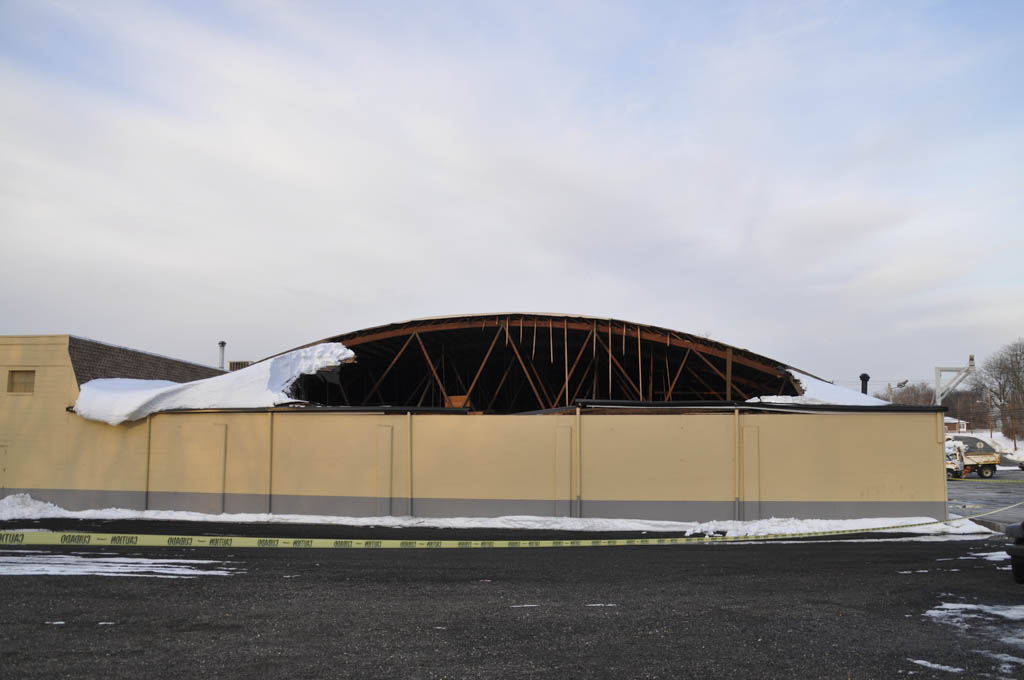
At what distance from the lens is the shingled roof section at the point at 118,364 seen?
914 inches

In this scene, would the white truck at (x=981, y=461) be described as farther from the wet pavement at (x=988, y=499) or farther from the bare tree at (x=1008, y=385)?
the bare tree at (x=1008, y=385)

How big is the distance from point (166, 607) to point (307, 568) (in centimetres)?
322

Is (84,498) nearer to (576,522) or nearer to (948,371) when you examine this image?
(576,522)

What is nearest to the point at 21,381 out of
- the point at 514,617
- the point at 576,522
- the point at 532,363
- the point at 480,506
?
the point at 480,506

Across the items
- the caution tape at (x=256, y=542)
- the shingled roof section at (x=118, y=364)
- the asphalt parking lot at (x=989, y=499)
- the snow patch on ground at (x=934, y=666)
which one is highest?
the shingled roof section at (x=118, y=364)

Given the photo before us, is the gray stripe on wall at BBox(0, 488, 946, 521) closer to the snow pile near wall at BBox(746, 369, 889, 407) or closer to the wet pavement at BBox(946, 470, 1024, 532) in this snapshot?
the wet pavement at BBox(946, 470, 1024, 532)

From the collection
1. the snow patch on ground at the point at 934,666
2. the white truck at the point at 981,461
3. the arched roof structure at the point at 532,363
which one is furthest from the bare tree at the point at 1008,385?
the snow patch on ground at the point at 934,666

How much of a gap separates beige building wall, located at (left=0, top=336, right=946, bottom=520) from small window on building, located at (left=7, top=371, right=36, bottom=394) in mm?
263

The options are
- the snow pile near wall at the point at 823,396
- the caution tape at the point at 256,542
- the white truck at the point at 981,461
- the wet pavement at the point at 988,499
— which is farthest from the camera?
the white truck at the point at 981,461

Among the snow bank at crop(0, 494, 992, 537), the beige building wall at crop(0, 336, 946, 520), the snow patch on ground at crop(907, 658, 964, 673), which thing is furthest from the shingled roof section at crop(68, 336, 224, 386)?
the snow patch on ground at crop(907, 658, 964, 673)

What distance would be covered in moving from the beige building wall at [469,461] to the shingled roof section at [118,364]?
0.44 m

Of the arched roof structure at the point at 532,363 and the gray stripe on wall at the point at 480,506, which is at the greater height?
the arched roof structure at the point at 532,363

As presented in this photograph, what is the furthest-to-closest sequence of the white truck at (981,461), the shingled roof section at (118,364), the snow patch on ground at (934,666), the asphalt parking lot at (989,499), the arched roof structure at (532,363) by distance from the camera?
the white truck at (981,461) < the arched roof structure at (532,363) < the shingled roof section at (118,364) < the asphalt parking lot at (989,499) < the snow patch on ground at (934,666)

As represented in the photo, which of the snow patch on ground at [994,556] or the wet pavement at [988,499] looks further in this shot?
the wet pavement at [988,499]
